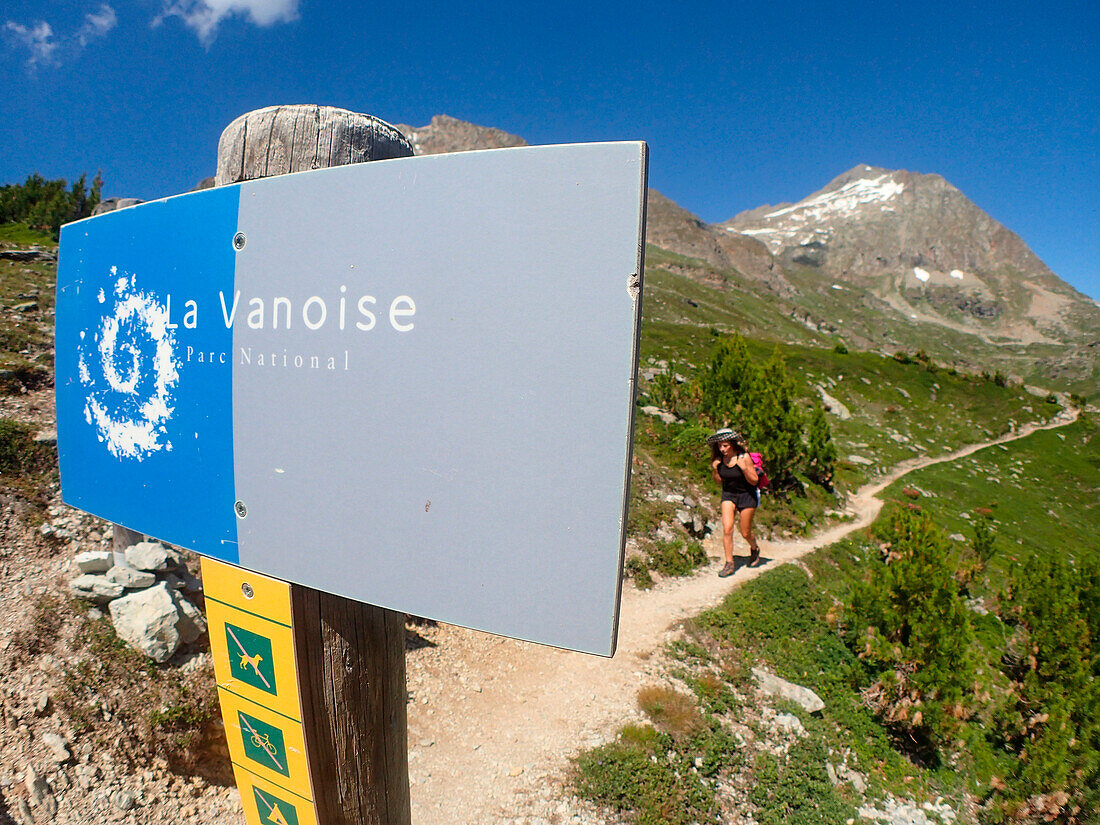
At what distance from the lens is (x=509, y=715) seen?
5.69m

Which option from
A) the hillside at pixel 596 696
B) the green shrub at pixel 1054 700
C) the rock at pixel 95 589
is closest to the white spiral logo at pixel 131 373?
the hillside at pixel 596 696

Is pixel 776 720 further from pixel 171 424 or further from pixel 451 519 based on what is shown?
pixel 171 424

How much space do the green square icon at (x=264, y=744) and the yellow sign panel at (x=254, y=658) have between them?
0.09m

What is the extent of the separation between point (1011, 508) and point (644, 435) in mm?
14883

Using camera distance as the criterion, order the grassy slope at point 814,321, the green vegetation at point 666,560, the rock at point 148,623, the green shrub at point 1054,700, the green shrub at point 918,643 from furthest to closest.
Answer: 1. the grassy slope at point 814,321
2. the green vegetation at point 666,560
3. the green shrub at point 918,643
4. the green shrub at point 1054,700
5. the rock at point 148,623

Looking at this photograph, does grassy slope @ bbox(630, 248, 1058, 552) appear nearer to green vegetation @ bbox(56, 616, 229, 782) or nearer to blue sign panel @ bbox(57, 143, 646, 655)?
green vegetation @ bbox(56, 616, 229, 782)

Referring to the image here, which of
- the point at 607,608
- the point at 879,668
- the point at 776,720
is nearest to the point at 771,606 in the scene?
the point at 879,668

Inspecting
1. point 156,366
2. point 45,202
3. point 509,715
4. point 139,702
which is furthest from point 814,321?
point 156,366

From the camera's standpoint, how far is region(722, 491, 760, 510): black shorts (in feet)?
28.8

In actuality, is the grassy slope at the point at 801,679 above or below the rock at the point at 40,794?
below

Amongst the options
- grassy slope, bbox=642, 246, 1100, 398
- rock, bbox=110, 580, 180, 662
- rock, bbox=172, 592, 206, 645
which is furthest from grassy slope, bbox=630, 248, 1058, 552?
rock, bbox=110, 580, 180, 662

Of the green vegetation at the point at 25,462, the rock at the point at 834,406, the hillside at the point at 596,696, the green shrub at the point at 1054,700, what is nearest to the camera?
Answer: the hillside at the point at 596,696

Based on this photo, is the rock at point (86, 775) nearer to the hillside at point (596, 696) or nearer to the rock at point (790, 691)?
the hillside at point (596, 696)

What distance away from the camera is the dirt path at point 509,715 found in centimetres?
461
